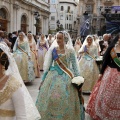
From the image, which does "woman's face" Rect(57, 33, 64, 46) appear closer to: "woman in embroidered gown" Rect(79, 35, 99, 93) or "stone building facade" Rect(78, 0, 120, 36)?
"woman in embroidered gown" Rect(79, 35, 99, 93)

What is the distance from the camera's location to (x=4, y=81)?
2076 mm

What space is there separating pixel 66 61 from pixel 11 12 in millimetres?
20204

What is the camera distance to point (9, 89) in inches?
81.4

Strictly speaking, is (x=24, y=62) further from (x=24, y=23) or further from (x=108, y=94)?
(x=24, y=23)

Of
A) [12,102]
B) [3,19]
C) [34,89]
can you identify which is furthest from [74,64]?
[3,19]

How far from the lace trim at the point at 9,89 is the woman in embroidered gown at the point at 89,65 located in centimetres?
509

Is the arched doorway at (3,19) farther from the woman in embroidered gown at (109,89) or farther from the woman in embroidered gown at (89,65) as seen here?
the woman in embroidered gown at (109,89)

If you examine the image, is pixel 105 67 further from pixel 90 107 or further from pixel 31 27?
pixel 31 27

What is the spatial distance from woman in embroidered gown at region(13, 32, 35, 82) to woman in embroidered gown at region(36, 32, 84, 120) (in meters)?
3.71

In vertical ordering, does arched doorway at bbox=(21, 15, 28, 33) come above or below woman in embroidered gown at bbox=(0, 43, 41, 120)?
above

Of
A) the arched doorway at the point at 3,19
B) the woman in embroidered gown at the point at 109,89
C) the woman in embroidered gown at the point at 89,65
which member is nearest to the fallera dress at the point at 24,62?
the woman in embroidered gown at the point at 89,65

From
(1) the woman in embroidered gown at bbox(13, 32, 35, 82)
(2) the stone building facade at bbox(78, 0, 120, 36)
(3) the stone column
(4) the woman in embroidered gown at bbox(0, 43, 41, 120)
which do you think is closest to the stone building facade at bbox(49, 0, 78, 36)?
(2) the stone building facade at bbox(78, 0, 120, 36)

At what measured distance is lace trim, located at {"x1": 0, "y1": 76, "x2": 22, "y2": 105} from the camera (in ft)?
6.71

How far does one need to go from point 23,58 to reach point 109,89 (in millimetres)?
4409
